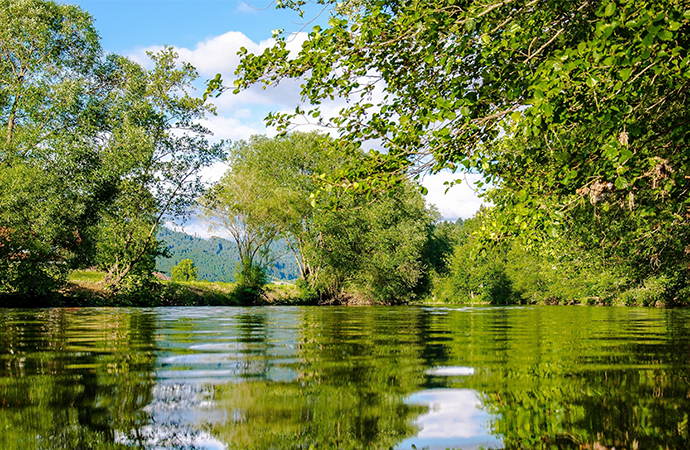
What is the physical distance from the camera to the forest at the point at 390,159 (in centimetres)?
586

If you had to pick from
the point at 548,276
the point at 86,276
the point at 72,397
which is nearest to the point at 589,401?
the point at 72,397

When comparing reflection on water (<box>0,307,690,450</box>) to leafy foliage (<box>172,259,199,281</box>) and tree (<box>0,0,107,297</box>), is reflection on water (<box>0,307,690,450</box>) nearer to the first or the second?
tree (<box>0,0,107,297</box>)

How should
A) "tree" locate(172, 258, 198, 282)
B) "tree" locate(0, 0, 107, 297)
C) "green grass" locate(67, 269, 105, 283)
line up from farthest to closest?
"tree" locate(172, 258, 198, 282) → "green grass" locate(67, 269, 105, 283) → "tree" locate(0, 0, 107, 297)

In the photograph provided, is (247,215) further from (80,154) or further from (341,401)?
(341,401)

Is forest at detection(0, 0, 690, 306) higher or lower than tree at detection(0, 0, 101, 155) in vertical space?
lower

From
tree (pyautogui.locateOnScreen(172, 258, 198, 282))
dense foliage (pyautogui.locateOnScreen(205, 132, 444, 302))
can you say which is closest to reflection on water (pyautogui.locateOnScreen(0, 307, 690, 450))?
dense foliage (pyautogui.locateOnScreen(205, 132, 444, 302))

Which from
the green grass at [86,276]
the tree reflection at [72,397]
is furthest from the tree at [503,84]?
the green grass at [86,276]

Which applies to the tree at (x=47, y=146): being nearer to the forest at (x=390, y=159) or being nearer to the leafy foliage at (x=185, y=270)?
the forest at (x=390, y=159)

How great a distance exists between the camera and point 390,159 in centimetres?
688

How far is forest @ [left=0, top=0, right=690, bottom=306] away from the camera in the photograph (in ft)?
19.2

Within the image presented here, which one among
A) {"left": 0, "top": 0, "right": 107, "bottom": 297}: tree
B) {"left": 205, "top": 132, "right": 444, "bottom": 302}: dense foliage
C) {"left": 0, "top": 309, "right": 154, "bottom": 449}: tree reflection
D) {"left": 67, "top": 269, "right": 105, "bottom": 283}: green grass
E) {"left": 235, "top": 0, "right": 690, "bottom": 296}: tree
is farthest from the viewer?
{"left": 205, "top": 132, "right": 444, "bottom": 302}: dense foliage

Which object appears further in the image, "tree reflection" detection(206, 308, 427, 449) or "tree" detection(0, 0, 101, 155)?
"tree" detection(0, 0, 101, 155)

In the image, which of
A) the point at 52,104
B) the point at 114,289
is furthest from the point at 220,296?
the point at 52,104

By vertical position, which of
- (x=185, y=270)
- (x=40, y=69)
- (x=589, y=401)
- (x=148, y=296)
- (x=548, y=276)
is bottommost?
(x=148, y=296)
